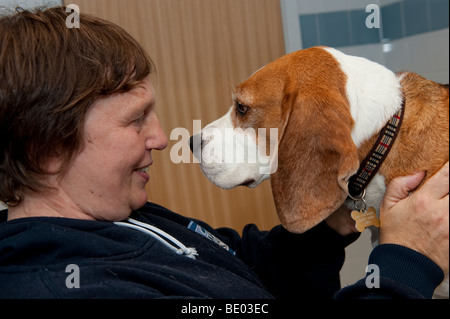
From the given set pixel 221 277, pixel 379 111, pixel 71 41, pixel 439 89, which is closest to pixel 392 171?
pixel 379 111

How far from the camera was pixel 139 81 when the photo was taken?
1023 mm

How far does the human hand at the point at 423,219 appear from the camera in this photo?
85 centimetres

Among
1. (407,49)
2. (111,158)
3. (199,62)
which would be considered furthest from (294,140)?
(199,62)

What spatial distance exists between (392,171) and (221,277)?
49 cm

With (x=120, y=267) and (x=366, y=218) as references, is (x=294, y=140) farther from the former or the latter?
(x=120, y=267)

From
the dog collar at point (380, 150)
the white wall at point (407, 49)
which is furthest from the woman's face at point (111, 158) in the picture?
the white wall at point (407, 49)

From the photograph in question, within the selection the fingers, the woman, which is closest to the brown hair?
the woman

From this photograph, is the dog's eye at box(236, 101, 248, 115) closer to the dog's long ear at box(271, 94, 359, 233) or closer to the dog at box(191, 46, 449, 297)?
the dog at box(191, 46, 449, 297)

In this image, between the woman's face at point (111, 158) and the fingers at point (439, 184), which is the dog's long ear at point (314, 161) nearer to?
the fingers at point (439, 184)

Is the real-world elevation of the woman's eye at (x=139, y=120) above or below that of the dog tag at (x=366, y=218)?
above

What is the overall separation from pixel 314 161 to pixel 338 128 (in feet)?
0.33

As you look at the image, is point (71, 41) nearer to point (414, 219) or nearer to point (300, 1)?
point (414, 219)

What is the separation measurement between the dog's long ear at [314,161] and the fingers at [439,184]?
158 mm

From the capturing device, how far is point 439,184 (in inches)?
36.1
